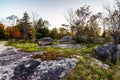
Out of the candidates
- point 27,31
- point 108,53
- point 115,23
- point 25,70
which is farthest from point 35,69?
point 27,31

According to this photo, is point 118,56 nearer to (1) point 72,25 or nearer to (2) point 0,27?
(1) point 72,25

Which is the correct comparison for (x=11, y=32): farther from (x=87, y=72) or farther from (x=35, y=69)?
(x=87, y=72)

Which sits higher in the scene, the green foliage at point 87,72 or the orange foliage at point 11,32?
the orange foliage at point 11,32

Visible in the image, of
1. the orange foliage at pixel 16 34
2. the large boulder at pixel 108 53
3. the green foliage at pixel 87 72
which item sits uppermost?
the orange foliage at pixel 16 34

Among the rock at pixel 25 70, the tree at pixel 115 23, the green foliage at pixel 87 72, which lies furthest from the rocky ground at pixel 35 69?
the tree at pixel 115 23

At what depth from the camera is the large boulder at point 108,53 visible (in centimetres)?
1050

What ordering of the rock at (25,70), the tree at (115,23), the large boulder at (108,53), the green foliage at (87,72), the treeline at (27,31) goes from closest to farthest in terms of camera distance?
the green foliage at (87,72) < the rock at (25,70) < the large boulder at (108,53) < the tree at (115,23) < the treeline at (27,31)

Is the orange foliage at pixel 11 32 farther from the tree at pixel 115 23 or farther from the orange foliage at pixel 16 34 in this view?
the tree at pixel 115 23

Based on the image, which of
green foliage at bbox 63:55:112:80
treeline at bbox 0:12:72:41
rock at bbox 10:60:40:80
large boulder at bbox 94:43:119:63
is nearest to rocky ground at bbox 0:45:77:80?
rock at bbox 10:60:40:80

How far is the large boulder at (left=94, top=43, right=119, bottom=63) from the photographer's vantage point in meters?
10.5

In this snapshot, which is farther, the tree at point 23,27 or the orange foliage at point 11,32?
the orange foliage at point 11,32

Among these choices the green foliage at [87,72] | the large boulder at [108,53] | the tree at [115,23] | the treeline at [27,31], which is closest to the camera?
the green foliage at [87,72]

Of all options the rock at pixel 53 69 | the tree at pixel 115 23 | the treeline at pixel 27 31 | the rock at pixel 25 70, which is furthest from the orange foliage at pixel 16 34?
the rock at pixel 53 69

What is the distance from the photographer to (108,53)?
35.7ft
